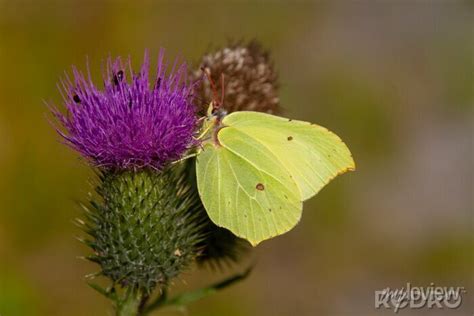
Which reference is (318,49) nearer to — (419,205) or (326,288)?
(419,205)

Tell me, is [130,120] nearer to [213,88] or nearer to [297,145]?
[213,88]

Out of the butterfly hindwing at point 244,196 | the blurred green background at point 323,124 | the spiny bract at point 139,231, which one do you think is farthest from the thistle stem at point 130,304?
the blurred green background at point 323,124

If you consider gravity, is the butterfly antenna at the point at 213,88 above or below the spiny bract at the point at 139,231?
above

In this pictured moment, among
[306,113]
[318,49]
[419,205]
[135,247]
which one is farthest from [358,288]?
[135,247]

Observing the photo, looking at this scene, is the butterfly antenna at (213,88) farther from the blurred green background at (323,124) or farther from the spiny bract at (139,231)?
the blurred green background at (323,124)

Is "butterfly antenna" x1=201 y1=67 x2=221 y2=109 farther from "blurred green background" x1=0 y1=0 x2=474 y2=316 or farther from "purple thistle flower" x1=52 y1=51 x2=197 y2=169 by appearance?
"blurred green background" x1=0 y1=0 x2=474 y2=316

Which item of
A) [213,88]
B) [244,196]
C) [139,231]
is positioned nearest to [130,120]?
[139,231]
